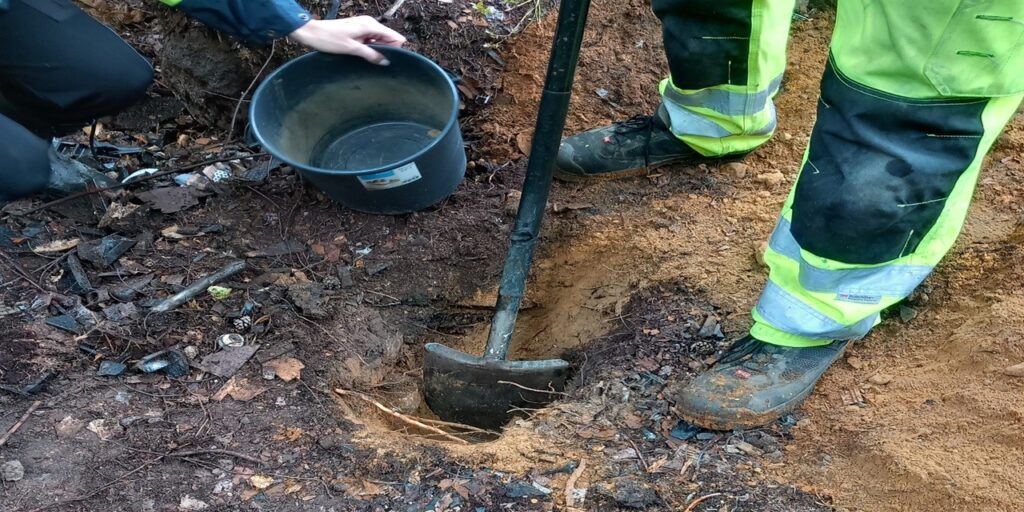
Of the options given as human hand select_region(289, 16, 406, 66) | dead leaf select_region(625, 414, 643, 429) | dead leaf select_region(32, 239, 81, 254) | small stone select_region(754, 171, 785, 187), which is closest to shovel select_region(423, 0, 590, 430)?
dead leaf select_region(625, 414, 643, 429)

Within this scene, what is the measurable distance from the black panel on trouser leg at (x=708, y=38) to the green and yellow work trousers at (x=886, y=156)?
589 millimetres

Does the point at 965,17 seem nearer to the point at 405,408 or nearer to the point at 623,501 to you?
the point at 623,501

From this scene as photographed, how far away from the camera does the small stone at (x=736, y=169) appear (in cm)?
242

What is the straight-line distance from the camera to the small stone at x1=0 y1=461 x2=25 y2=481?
165cm

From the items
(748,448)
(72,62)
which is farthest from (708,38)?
(72,62)

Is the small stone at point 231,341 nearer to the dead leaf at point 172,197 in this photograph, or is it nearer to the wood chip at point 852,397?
the dead leaf at point 172,197

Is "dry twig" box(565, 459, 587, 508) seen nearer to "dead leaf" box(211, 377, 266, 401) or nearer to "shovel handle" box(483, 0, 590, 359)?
"shovel handle" box(483, 0, 590, 359)

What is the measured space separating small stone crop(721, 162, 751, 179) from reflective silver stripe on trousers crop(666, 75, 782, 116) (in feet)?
0.79

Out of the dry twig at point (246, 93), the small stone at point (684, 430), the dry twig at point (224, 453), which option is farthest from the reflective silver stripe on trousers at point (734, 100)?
the dry twig at point (224, 453)

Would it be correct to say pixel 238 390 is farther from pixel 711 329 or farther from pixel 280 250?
pixel 711 329

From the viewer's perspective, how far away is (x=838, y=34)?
1.45 m

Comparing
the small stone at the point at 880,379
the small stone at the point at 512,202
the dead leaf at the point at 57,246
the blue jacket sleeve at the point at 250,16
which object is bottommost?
the dead leaf at the point at 57,246

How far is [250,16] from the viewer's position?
1966 millimetres

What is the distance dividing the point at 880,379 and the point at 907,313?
225mm
